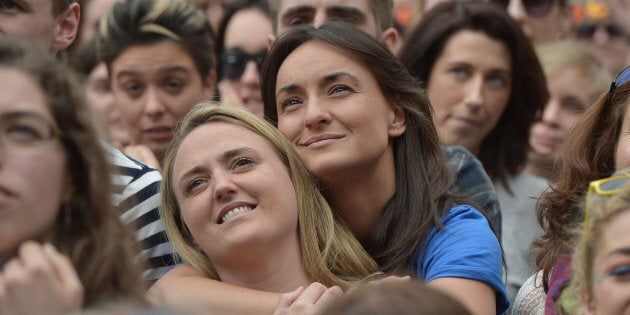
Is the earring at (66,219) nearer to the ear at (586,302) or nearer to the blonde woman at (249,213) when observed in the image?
the blonde woman at (249,213)

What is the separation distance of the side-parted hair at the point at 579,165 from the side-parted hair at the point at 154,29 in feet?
6.59

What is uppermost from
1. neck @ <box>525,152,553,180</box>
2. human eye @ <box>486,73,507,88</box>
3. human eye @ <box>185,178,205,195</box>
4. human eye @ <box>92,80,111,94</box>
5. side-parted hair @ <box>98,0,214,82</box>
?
side-parted hair @ <box>98,0,214,82</box>

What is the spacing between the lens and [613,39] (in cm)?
707

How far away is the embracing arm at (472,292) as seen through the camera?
3445mm

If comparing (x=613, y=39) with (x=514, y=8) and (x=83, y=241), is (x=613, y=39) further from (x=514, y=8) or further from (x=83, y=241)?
(x=83, y=241)

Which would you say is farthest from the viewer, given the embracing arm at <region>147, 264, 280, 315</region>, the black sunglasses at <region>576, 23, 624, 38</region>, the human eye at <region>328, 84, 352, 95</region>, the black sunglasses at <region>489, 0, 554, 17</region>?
the black sunglasses at <region>576, 23, 624, 38</region>

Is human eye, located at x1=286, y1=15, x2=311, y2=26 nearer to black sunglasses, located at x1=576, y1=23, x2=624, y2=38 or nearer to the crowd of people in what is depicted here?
the crowd of people

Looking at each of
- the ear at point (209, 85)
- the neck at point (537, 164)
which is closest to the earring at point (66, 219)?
the ear at point (209, 85)

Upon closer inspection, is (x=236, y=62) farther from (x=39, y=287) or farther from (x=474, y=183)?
(x=39, y=287)

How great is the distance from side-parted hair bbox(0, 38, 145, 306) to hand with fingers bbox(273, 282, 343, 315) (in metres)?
0.64

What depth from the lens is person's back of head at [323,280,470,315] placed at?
2.16m

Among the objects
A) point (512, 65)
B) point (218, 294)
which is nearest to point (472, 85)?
point (512, 65)

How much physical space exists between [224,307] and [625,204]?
4.25 ft

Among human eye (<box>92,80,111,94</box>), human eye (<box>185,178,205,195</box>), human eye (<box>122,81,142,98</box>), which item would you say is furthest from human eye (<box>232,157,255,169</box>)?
human eye (<box>92,80,111,94</box>)
